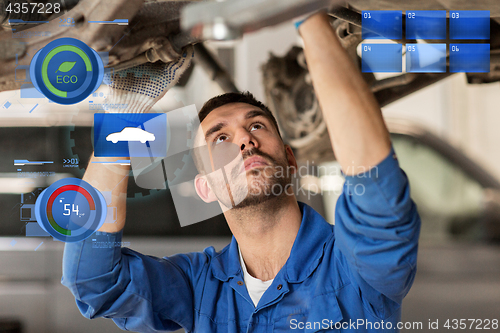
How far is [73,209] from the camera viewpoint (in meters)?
0.48

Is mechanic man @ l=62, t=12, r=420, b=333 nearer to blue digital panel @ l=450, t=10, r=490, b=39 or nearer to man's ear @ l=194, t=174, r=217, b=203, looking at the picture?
man's ear @ l=194, t=174, r=217, b=203

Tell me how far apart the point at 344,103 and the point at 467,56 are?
282 mm

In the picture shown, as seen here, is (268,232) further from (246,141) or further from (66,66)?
(66,66)

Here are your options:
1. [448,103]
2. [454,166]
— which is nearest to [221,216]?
[454,166]

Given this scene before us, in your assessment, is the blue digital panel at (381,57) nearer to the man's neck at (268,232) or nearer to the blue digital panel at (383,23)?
the blue digital panel at (383,23)

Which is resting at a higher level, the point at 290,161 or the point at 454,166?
the point at 290,161

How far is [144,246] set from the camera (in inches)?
44.6

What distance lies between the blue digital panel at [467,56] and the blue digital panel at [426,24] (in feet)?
0.10

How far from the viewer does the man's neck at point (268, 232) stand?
1.67 ft

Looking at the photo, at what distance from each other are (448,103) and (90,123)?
280cm

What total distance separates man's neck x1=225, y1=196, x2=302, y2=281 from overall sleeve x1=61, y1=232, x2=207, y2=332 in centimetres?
10

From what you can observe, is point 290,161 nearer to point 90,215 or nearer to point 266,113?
point 266,113

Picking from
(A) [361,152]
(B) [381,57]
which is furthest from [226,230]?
(A) [361,152]

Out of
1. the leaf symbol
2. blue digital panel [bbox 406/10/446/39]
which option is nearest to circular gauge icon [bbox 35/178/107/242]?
the leaf symbol
